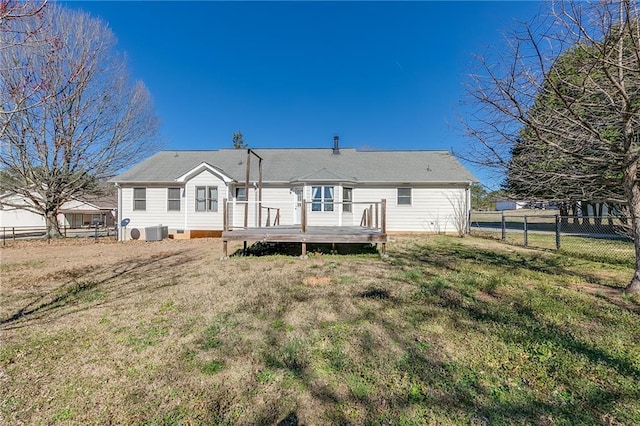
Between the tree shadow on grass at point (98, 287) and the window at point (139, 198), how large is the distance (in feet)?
25.2

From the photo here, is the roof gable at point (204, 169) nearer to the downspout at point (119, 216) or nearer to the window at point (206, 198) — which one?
the window at point (206, 198)

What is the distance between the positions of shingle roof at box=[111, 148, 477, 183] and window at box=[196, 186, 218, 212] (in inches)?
47.2

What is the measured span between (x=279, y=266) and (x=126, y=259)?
5118 mm

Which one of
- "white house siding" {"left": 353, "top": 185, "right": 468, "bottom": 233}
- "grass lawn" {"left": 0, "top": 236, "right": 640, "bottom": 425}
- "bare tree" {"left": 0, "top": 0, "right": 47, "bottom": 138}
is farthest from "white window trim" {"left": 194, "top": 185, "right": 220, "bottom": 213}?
"bare tree" {"left": 0, "top": 0, "right": 47, "bottom": 138}

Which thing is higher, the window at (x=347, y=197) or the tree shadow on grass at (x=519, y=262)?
the window at (x=347, y=197)

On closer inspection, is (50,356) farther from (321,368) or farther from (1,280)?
(1,280)

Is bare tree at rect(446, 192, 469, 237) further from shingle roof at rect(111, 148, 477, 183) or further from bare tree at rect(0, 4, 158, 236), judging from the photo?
bare tree at rect(0, 4, 158, 236)

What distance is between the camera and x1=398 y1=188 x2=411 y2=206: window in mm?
14867

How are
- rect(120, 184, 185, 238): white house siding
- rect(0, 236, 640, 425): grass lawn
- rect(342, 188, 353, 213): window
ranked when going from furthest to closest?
rect(120, 184, 185, 238): white house siding < rect(342, 188, 353, 213): window < rect(0, 236, 640, 425): grass lawn

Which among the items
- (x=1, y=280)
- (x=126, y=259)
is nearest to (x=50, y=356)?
(x=1, y=280)

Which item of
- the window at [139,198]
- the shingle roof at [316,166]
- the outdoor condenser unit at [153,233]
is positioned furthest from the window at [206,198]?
the window at [139,198]

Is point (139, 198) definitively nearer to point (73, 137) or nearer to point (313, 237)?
point (73, 137)

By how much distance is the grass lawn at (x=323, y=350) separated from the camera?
226 centimetres

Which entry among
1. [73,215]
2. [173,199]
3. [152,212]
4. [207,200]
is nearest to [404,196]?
[207,200]
